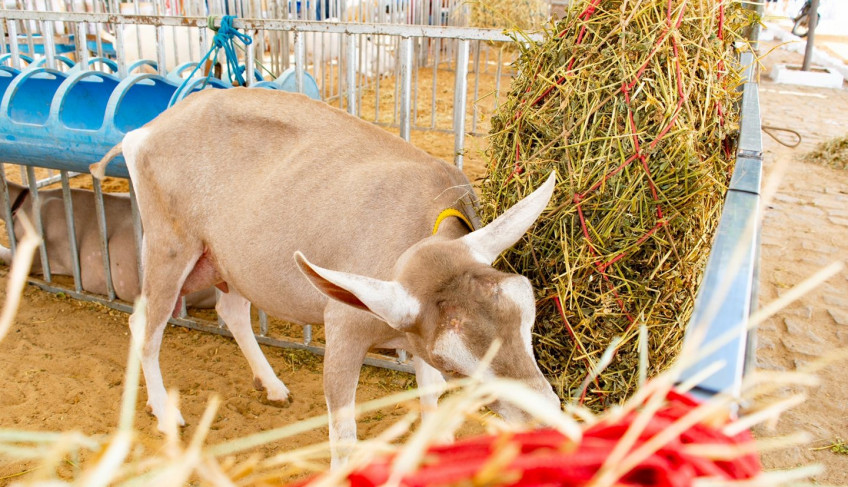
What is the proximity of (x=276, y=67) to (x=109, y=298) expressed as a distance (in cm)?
527

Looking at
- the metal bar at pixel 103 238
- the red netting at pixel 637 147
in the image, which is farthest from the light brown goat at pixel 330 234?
the metal bar at pixel 103 238

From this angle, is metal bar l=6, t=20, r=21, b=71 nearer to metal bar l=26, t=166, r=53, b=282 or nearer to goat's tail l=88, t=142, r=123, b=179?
metal bar l=26, t=166, r=53, b=282

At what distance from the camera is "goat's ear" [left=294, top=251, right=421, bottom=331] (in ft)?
6.16

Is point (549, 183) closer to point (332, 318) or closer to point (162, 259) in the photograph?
point (332, 318)

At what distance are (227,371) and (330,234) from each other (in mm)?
1882

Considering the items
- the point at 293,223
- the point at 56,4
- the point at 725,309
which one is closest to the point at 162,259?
the point at 293,223

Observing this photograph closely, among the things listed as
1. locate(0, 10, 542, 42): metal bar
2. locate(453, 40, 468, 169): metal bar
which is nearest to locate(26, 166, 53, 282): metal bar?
locate(0, 10, 542, 42): metal bar

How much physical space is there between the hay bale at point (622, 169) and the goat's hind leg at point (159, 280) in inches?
75.8

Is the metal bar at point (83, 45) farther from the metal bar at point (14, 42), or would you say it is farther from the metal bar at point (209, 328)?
the metal bar at point (209, 328)

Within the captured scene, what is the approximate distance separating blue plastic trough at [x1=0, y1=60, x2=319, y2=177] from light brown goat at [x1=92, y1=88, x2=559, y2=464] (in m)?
0.37

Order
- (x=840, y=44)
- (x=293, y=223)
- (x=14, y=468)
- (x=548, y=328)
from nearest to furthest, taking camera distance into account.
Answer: (x=548, y=328)
(x=293, y=223)
(x=14, y=468)
(x=840, y=44)

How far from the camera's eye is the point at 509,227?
2.17 metres

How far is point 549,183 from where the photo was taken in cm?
203

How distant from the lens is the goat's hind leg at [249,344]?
3941 mm
